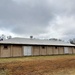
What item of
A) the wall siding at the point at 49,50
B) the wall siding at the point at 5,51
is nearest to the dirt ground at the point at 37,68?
the wall siding at the point at 5,51

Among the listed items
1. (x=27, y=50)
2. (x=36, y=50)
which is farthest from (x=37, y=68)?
(x=36, y=50)

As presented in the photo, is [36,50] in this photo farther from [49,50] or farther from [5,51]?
[5,51]

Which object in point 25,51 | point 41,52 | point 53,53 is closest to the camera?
point 25,51

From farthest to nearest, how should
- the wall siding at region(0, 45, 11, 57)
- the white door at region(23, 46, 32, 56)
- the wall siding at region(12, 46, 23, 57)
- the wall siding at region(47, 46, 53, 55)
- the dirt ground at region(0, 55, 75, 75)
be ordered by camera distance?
the wall siding at region(47, 46, 53, 55) → the white door at region(23, 46, 32, 56) → the wall siding at region(12, 46, 23, 57) → the wall siding at region(0, 45, 11, 57) → the dirt ground at region(0, 55, 75, 75)

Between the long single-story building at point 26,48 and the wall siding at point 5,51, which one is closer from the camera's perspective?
the wall siding at point 5,51

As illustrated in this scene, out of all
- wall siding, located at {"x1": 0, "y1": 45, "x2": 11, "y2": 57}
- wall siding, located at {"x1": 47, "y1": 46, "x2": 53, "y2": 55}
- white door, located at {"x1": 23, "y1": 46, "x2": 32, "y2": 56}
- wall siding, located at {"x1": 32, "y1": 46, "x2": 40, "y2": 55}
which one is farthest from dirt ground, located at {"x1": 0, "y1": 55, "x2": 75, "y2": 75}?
wall siding, located at {"x1": 47, "y1": 46, "x2": 53, "y2": 55}

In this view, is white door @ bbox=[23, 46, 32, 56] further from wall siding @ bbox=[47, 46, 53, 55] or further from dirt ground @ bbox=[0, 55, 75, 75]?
dirt ground @ bbox=[0, 55, 75, 75]

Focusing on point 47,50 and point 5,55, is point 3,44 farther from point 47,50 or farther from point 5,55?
point 47,50

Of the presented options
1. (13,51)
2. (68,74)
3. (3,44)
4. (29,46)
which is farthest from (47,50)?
(68,74)

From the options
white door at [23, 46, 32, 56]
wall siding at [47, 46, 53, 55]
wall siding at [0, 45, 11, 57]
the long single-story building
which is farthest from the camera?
wall siding at [47, 46, 53, 55]

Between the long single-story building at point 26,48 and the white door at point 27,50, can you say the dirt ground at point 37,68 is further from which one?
the white door at point 27,50

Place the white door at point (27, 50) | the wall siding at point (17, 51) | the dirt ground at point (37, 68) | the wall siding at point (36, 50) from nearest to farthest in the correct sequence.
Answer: the dirt ground at point (37, 68) → the wall siding at point (17, 51) → the white door at point (27, 50) → the wall siding at point (36, 50)

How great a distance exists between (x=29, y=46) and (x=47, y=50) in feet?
17.2

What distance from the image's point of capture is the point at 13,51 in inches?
1117
